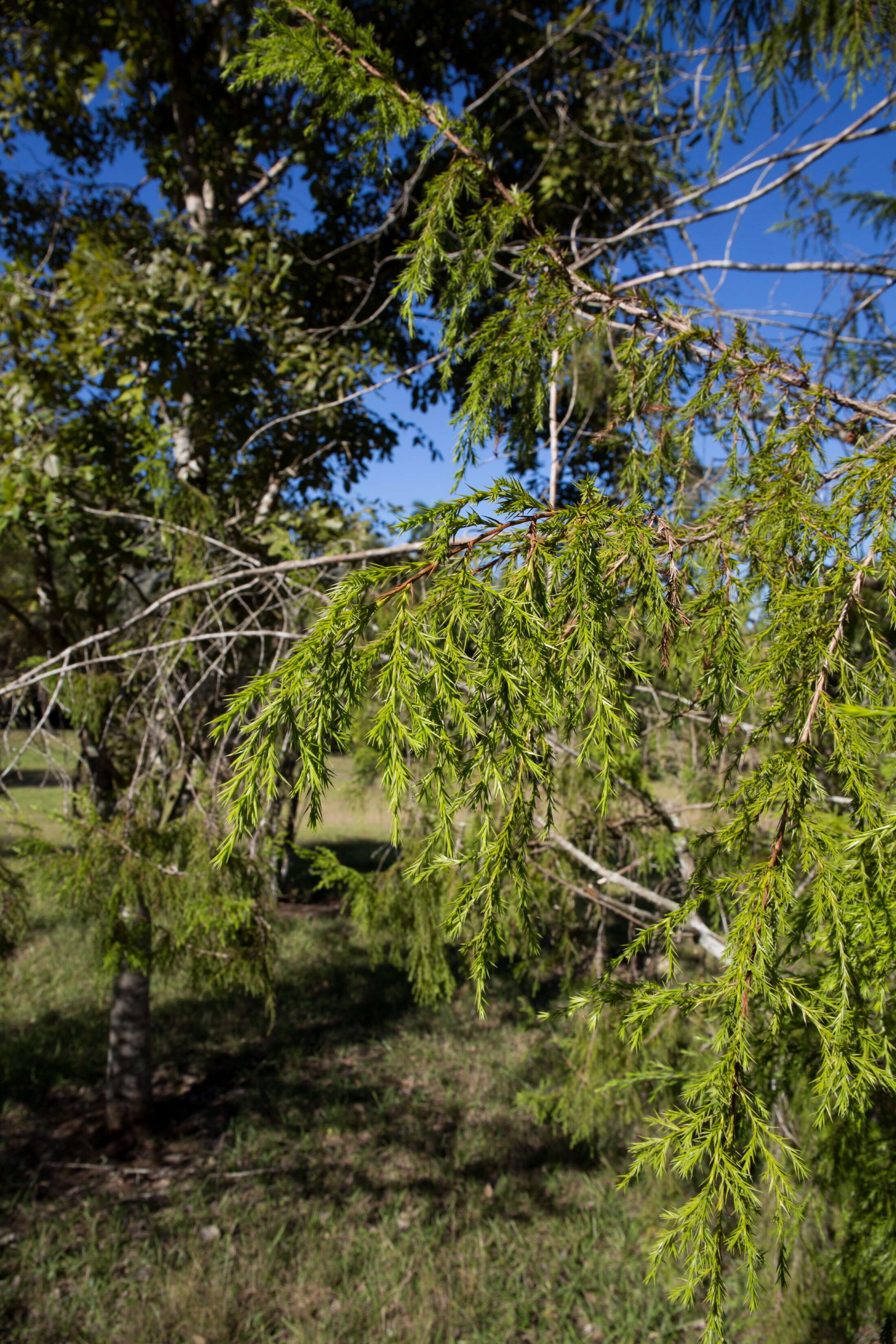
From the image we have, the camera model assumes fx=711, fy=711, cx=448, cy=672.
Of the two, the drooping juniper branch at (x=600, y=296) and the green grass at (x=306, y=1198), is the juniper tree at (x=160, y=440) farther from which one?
the drooping juniper branch at (x=600, y=296)

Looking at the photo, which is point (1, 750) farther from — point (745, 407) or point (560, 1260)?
point (560, 1260)

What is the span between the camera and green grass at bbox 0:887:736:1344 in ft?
11.7

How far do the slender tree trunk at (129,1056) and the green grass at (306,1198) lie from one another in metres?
0.22

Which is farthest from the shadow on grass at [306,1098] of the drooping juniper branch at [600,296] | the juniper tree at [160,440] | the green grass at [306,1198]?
the drooping juniper branch at [600,296]

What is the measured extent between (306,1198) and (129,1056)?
1.50 meters

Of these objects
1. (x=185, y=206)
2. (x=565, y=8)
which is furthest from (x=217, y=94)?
(x=565, y=8)

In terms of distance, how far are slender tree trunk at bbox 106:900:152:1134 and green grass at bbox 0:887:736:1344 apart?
219 millimetres

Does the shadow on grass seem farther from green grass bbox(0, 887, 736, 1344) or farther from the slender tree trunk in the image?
the slender tree trunk

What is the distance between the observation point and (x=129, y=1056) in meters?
4.84

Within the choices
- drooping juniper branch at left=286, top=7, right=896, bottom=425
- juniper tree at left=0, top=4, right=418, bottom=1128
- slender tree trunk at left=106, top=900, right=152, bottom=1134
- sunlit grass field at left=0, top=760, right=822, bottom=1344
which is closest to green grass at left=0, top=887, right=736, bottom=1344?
sunlit grass field at left=0, top=760, right=822, bottom=1344

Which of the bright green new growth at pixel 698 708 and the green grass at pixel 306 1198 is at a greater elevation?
the bright green new growth at pixel 698 708

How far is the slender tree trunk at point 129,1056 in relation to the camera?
4750mm

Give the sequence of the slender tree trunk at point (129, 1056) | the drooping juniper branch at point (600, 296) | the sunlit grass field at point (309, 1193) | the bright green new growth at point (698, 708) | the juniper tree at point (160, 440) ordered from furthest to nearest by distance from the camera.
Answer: the slender tree trunk at point (129, 1056), the sunlit grass field at point (309, 1193), the juniper tree at point (160, 440), the drooping juniper branch at point (600, 296), the bright green new growth at point (698, 708)

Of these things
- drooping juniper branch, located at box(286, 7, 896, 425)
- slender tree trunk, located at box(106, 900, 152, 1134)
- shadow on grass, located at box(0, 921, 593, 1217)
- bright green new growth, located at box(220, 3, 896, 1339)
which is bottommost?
shadow on grass, located at box(0, 921, 593, 1217)
